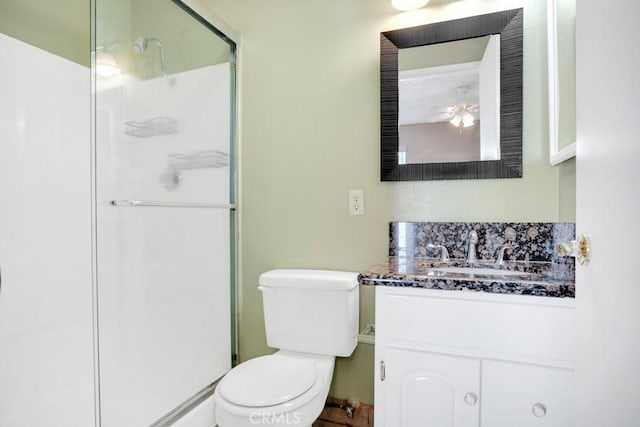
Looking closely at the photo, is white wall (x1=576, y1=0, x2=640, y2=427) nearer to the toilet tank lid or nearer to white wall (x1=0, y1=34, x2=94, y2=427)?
the toilet tank lid

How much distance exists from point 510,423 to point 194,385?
52.4 inches

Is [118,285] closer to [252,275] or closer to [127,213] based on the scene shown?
[127,213]

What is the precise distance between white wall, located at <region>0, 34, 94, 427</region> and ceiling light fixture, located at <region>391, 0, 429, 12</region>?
151 cm

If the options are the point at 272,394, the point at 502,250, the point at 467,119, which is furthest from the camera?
Answer: the point at 467,119

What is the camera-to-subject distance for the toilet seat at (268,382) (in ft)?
3.70

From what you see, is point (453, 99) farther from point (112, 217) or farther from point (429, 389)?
point (112, 217)

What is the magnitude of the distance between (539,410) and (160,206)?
1.53 m

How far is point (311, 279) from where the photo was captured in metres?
1.51

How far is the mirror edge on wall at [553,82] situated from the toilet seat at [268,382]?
4.08 feet

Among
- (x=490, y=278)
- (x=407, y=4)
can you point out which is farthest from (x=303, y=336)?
(x=407, y=4)

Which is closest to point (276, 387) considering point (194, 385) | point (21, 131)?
point (194, 385)

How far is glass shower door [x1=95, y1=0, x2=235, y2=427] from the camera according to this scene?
4.40 feet

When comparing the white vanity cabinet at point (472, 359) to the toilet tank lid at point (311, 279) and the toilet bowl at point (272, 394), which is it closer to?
the toilet bowl at point (272, 394)

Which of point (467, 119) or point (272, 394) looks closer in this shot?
point (272, 394)
